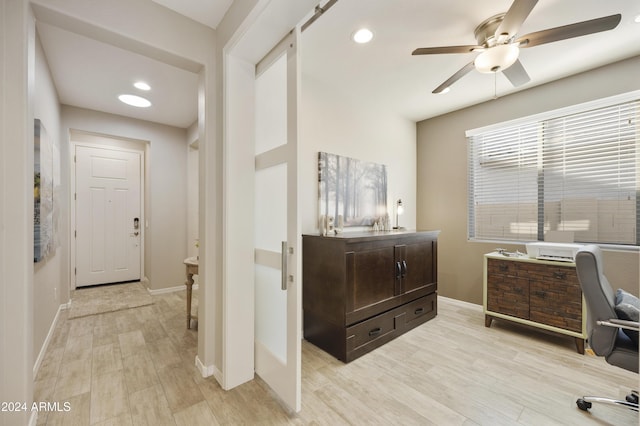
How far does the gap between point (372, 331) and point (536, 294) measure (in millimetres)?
1741

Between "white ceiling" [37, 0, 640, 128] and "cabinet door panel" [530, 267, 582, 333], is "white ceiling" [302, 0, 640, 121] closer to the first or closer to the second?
"white ceiling" [37, 0, 640, 128]

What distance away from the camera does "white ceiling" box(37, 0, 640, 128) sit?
1927 millimetres

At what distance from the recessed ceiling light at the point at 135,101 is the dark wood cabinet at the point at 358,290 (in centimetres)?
287

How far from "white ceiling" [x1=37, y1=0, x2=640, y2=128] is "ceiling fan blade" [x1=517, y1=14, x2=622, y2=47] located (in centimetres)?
30

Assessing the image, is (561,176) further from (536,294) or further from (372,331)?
(372,331)

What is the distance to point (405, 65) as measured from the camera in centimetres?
265

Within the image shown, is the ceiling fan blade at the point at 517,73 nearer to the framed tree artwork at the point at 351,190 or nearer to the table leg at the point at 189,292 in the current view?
the framed tree artwork at the point at 351,190

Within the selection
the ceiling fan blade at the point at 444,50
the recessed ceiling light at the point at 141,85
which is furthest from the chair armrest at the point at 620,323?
the recessed ceiling light at the point at 141,85

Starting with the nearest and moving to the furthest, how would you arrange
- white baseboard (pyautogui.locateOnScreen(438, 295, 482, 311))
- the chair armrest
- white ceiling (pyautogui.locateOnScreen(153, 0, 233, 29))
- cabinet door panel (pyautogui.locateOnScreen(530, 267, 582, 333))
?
1. the chair armrest
2. white ceiling (pyautogui.locateOnScreen(153, 0, 233, 29))
3. cabinet door panel (pyautogui.locateOnScreen(530, 267, 582, 333))
4. white baseboard (pyautogui.locateOnScreen(438, 295, 482, 311))

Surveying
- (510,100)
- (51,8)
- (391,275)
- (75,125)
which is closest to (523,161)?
(510,100)

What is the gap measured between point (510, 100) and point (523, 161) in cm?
79

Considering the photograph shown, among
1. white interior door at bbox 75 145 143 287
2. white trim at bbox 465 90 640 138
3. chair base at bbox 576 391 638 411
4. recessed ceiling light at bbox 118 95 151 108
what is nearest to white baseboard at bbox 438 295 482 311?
chair base at bbox 576 391 638 411

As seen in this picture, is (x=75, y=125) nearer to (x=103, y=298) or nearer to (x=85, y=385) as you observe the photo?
(x=103, y=298)

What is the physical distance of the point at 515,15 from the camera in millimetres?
1536
